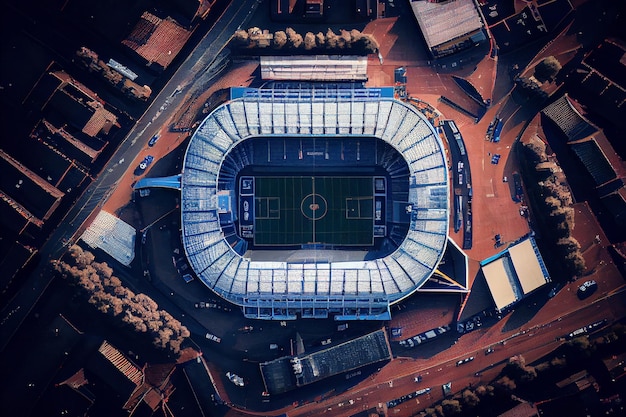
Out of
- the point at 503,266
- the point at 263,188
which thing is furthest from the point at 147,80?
the point at 503,266

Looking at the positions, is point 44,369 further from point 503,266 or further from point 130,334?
point 503,266

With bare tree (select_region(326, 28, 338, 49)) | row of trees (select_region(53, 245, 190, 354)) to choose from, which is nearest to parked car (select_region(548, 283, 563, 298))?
bare tree (select_region(326, 28, 338, 49))

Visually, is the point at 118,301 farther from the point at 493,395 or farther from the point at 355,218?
the point at 493,395

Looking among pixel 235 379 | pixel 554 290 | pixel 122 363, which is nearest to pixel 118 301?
pixel 122 363

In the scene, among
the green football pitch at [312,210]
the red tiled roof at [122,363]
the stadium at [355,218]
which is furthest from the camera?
the green football pitch at [312,210]

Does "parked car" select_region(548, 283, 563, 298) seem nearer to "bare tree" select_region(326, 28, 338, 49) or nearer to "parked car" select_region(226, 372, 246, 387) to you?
"parked car" select_region(226, 372, 246, 387)

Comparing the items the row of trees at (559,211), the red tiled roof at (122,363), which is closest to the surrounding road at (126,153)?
the red tiled roof at (122,363)

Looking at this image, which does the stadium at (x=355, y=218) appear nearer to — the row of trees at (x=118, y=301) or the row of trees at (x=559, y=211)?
the row of trees at (x=118, y=301)
